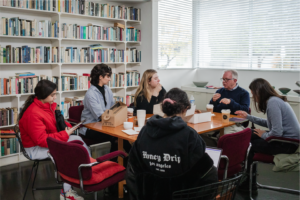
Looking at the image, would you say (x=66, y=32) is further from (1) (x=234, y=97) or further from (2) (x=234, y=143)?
(2) (x=234, y=143)

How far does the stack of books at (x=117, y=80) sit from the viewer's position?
17.5 ft

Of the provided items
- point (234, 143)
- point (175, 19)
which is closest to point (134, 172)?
point (234, 143)

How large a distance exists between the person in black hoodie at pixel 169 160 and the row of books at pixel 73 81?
328cm

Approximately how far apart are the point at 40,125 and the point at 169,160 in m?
1.53

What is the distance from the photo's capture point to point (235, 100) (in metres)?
4.00

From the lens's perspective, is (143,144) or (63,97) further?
(63,97)

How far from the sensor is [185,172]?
164 centimetres

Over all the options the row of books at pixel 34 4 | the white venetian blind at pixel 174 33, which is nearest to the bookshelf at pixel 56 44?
the row of books at pixel 34 4

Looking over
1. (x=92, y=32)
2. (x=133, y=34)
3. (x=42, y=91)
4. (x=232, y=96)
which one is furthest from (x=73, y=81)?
(x=232, y=96)

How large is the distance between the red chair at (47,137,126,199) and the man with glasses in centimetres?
201

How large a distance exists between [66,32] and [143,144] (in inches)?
139

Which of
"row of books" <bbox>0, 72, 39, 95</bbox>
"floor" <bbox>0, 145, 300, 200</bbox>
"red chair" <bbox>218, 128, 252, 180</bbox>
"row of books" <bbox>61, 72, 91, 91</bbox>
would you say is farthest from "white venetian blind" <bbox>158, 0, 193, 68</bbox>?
"red chair" <bbox>218, 128, 252, 180</bbox>

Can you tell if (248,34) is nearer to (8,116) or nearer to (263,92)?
(263,92)

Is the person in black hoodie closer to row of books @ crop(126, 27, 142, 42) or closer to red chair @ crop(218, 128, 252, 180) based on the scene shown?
red chair @ crop(218, 128, 252, 180)
